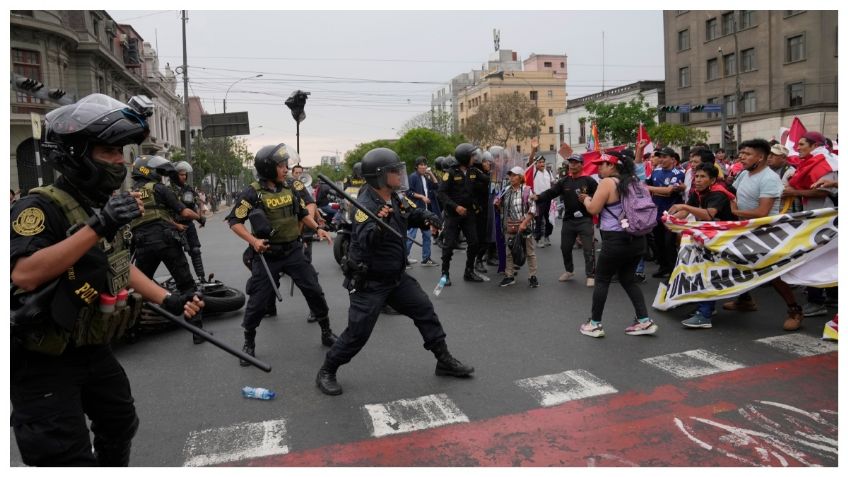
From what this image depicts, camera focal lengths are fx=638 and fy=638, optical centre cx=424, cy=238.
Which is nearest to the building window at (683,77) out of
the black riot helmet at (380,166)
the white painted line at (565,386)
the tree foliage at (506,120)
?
the tree foliage at (506,120)

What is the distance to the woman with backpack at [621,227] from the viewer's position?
5.93 meters

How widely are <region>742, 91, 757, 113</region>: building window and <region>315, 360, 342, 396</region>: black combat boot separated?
43927mm

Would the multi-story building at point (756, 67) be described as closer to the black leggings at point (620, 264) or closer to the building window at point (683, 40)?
the building window at point (683, 40)

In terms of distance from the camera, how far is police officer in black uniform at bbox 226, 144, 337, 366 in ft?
18.7

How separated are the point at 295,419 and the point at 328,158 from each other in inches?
6676

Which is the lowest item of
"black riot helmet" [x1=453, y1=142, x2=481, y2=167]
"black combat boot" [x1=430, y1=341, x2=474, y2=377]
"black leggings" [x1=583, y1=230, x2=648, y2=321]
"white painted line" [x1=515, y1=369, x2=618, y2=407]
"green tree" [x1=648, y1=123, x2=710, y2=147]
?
"white painted line" [x1=515, y1=369, x2=618, y2=407]

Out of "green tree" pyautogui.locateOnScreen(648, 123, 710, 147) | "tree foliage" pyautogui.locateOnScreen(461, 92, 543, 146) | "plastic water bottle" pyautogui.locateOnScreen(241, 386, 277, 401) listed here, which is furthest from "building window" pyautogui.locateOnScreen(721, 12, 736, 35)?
"plastic water bottle" pyautogui.locateOnScreen(241, 386, 277, 401)

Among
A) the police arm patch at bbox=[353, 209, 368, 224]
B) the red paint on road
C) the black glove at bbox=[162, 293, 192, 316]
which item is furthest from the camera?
the police arm patch at bbox=[353, 209, 368, 224]

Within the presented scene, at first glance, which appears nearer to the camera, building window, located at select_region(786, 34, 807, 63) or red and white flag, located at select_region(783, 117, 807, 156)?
red and white flag, located at select_region(783, 117, 807, 156)

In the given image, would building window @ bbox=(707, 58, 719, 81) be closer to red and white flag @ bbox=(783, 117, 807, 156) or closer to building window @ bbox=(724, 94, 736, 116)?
building window @ bbox=(724, 94, 736, 116)

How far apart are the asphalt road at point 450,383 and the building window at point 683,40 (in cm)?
4524

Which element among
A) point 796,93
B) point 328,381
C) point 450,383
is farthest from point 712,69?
point 328,381

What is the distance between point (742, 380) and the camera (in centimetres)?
470

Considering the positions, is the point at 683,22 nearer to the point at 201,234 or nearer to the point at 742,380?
the point at 201,234
